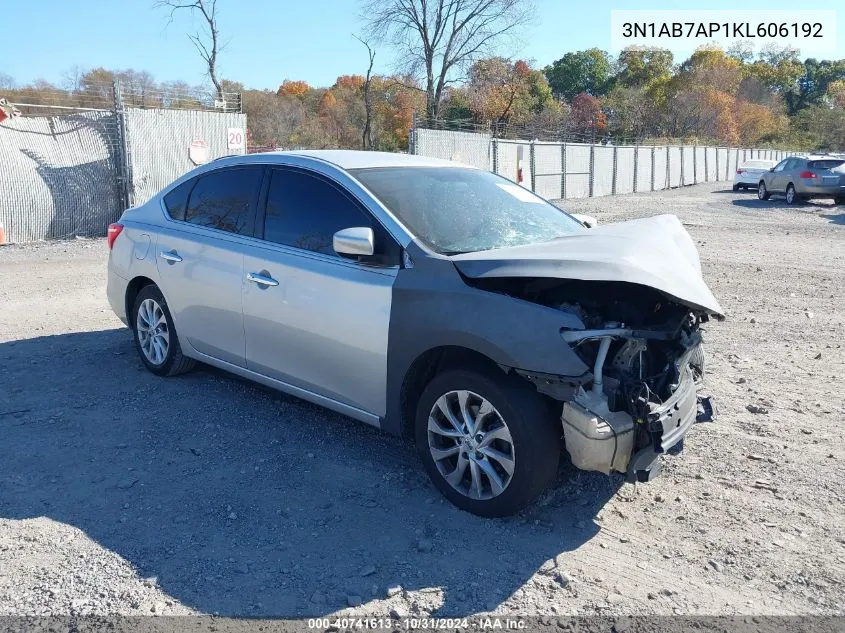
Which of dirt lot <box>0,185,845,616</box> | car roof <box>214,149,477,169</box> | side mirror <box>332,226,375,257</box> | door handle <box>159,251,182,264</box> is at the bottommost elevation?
dirt lot <box>0,185,845,616</box>

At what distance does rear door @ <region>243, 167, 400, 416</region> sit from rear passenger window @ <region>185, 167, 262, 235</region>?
183 millimetres

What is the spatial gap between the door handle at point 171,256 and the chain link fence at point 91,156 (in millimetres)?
9067

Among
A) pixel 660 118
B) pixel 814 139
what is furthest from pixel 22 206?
pixel 814 139

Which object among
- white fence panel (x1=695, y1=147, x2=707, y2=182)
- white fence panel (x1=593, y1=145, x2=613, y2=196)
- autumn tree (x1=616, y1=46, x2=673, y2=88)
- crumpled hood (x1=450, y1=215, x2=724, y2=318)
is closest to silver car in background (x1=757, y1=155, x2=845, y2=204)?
white fence panel (x1=593, y1=145, x2=613, y2=196)

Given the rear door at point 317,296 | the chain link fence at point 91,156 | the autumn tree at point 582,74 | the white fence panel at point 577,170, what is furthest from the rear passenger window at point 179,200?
the autumn tree at point 582,74

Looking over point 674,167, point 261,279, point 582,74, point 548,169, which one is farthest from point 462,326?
point 582,74

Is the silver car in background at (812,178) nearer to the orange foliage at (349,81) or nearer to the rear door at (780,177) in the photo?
the rear door at (780,177)

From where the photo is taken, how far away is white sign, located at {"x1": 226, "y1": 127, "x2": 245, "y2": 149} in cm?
1662

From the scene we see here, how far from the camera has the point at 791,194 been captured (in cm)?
2372

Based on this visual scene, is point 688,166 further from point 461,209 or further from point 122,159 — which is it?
point 461,209

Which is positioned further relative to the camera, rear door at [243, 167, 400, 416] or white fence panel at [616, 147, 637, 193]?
white fence panel at [616, 147, 637, 193]

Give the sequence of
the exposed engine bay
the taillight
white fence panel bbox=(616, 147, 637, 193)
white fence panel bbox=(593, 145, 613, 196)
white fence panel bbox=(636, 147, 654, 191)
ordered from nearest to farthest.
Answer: the exposed engine bay, the taillight, white fence panel bbox=(593, 145, 613, 196), white fence panel bbox=(616, 147, 637, 193), white fence panel bbox=(636, 147, 654, 191)

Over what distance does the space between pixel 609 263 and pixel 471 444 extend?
1.10 m

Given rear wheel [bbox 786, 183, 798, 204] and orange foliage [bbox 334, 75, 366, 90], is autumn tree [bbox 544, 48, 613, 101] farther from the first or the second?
rear wheel [bbox 786, 183, 798, 204]
